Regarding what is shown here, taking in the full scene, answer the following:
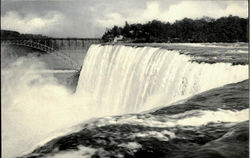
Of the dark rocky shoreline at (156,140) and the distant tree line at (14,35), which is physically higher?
the distant tree line at (14,35)

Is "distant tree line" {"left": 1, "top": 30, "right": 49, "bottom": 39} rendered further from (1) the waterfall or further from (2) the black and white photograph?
(1) the waterfall

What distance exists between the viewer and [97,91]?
3232mm

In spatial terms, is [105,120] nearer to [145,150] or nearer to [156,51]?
[145,150]

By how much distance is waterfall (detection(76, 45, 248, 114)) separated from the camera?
10.2 feet

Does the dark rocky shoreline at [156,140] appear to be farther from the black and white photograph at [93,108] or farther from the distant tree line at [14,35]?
Answer: the distant tree line at [14,35]

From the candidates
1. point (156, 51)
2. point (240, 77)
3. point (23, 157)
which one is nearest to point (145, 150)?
point (23, 157)

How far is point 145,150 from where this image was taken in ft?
5.47

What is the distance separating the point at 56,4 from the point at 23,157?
0.97 metres

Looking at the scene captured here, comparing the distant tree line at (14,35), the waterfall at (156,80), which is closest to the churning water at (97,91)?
the waterfall at (156,80)

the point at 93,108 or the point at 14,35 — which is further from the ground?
the point at 14,35

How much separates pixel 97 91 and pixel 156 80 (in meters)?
0.98

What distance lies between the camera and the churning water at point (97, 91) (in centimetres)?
189

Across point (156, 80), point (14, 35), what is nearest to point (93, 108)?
point (14, 35)

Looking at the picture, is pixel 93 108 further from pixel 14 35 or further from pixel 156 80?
pixel 156 80
